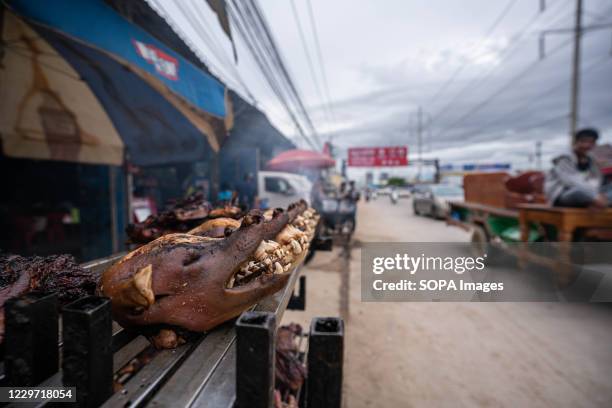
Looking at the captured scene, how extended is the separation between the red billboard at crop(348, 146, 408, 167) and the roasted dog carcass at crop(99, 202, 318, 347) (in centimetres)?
2802

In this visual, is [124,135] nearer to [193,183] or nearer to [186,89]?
[186,89]

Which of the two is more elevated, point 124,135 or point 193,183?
point 124,135

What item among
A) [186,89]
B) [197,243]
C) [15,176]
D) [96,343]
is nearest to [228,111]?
[186,89]

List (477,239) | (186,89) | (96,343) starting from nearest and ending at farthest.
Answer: (96,343)
(186,89)
(477,239)

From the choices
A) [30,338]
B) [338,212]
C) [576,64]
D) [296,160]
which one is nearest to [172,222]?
[30,338]

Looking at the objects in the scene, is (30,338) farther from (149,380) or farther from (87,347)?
(149,380)

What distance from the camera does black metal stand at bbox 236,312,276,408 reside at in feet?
2.14

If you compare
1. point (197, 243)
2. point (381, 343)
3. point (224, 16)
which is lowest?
point (381, 343)

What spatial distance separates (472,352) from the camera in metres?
2.94

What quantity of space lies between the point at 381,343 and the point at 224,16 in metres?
3.87

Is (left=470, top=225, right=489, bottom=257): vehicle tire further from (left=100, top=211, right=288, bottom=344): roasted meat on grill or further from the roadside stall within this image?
(left=100, top=211, right=288, bottom=344): roasted meat on grill

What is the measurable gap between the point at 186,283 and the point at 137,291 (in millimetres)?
137

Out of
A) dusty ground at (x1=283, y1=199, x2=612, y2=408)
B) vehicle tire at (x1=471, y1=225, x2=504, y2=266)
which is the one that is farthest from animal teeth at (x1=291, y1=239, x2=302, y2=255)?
vehicle tire at (x1=471, y1=225, x2=504, y2=266)

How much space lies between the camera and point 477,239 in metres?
6.08
